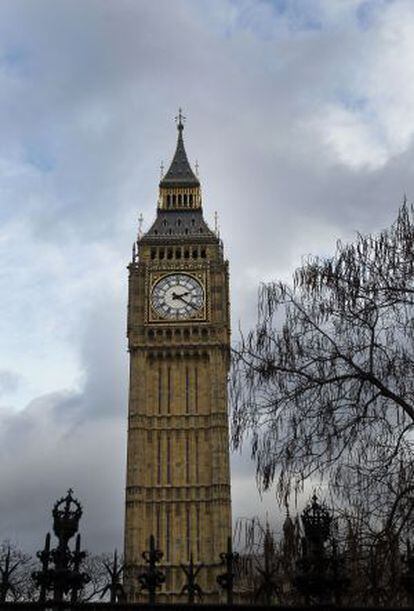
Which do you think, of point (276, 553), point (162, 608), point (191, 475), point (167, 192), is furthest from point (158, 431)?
point (162, 608)

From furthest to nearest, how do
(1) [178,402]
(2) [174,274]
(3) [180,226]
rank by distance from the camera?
(3) [180,226]
(2) [174,274]
(1) [178,402]

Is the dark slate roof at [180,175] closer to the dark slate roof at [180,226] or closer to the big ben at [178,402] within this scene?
the dark slate roof at [180,226]

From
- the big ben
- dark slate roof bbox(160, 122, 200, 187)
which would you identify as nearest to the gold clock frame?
the big ben

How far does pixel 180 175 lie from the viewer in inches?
2478

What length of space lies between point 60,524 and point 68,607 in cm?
Answer: 94

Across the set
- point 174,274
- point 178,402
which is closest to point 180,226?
point 174,274

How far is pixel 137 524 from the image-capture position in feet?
159

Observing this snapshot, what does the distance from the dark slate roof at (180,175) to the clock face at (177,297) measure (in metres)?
10.8

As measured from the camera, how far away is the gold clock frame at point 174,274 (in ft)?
172

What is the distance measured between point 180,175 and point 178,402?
18.4 metres

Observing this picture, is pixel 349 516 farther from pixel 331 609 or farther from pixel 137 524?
pixel 137 524

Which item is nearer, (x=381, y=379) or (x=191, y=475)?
(x=381, y=379)

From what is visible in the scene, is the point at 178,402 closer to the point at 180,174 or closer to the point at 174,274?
the point at 174,274

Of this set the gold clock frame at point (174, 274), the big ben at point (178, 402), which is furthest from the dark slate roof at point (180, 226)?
the gold clock frame at point (174, 274)
